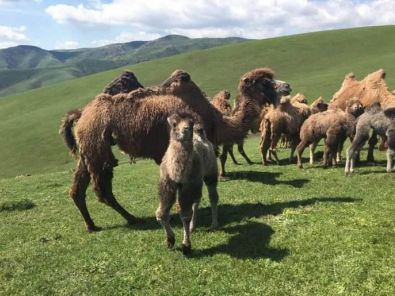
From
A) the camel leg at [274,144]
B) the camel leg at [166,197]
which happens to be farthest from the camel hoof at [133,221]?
the camel leg at [274,144]

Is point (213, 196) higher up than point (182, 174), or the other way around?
point (182, 174)

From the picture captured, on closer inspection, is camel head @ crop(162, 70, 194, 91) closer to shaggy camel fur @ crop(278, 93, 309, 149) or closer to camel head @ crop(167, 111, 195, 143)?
camel head @ crop(167, 111, 195, 143)

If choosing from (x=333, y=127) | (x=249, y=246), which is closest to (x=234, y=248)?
(x=249, y=246)

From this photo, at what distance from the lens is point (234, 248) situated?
23.3 feet

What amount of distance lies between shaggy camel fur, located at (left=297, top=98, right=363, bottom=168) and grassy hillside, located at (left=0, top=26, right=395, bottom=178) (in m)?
28.1

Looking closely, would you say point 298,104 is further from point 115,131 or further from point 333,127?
point 115,131

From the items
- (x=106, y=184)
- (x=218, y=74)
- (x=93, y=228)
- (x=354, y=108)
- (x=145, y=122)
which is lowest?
(x=93, y=228)

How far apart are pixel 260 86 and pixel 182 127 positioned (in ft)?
15.9

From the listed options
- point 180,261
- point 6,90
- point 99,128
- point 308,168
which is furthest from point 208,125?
point 6,90

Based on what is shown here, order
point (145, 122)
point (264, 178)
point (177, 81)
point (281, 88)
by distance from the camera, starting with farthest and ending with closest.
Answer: point (264, 178) → point (281, 88) → point (177, 81) → point (145, 122)

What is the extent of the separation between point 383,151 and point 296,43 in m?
68.6

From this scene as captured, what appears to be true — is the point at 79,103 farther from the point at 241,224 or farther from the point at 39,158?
the point at 241,224

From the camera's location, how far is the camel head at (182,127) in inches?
257

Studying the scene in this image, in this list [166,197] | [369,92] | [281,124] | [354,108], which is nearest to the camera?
[166,197]
